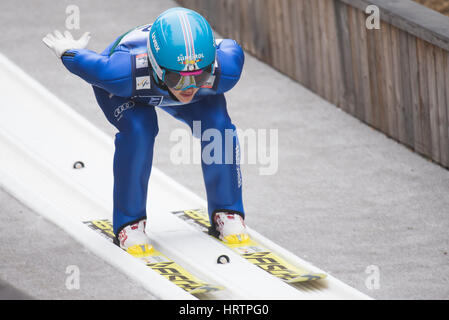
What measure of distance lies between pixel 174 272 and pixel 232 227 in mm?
518

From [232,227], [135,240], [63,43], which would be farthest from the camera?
[232,227]

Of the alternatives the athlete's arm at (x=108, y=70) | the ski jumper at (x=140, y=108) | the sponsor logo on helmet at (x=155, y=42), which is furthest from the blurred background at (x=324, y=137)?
the sponsor logo on helmet at (x=155, y=42)

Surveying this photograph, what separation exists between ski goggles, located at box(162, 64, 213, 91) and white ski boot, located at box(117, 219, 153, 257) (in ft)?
3.17

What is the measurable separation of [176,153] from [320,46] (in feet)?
5.67

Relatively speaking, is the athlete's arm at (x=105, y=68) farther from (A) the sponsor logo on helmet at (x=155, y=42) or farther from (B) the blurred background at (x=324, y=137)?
(B) the blurred background at (x=324, y=137)

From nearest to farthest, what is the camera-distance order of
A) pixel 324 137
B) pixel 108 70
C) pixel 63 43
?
1. pixel 108 70
2. pixel 63 43
3. pixel 324 137

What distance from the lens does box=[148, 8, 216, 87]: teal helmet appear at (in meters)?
5.06

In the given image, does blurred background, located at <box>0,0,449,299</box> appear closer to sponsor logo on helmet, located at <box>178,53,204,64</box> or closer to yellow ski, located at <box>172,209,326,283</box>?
yellow ski, located at <box>172,209,326,283</box>

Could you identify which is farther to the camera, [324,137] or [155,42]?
[324,137]

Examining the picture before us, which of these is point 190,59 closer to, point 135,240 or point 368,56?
point 135,240

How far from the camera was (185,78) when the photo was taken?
5.12 metres

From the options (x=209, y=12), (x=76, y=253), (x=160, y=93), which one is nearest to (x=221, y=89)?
(x=160, y=93)

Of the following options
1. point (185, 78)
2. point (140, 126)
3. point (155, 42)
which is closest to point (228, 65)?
point (185, 78)

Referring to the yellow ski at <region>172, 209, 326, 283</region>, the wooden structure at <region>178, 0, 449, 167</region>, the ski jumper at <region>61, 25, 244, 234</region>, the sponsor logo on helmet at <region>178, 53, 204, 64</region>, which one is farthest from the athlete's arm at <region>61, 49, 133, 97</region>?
the wooden structure at <region>178, 0, 449, 167</region>
